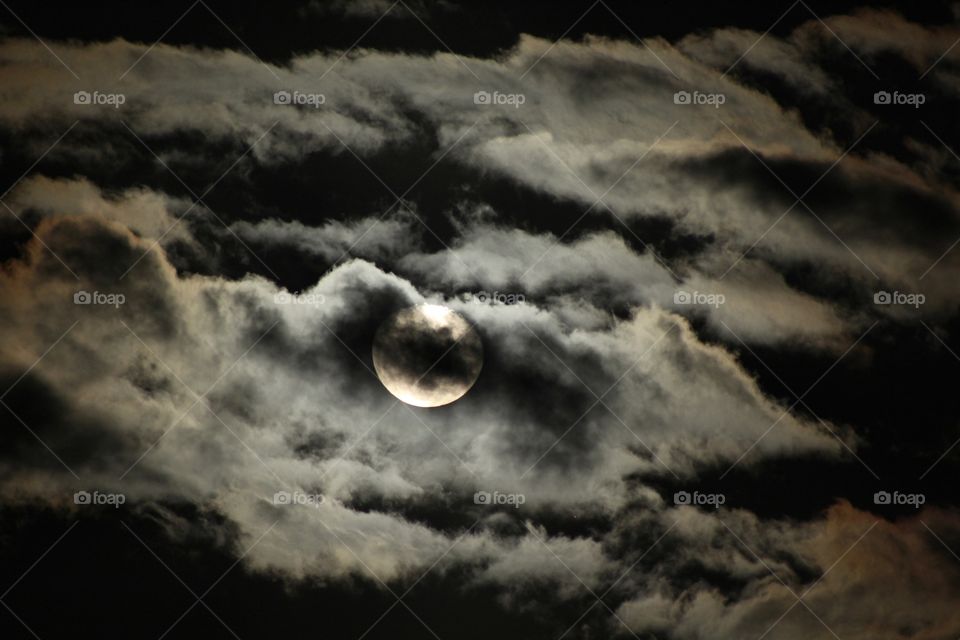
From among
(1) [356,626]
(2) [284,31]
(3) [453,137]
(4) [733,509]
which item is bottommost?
(1) [356,626]

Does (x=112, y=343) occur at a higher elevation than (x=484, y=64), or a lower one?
lower

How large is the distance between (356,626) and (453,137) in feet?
15.4

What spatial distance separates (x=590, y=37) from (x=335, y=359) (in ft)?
13.0

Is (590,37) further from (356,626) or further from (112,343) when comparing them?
(356,626)

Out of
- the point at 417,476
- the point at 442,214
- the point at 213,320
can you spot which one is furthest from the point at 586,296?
the point at 213,320

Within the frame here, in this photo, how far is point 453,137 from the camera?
10148 mm

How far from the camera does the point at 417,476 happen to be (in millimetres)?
9969

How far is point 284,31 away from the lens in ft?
33.5

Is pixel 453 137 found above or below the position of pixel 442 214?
above

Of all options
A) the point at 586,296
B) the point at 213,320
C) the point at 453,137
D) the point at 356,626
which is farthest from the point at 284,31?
the point at 356,626

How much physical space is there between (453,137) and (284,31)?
192 cm

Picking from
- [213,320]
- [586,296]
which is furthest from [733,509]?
[213,320]

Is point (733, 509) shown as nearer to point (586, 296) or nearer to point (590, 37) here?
point (586, 296)

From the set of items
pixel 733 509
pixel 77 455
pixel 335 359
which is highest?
pixel 335 359
